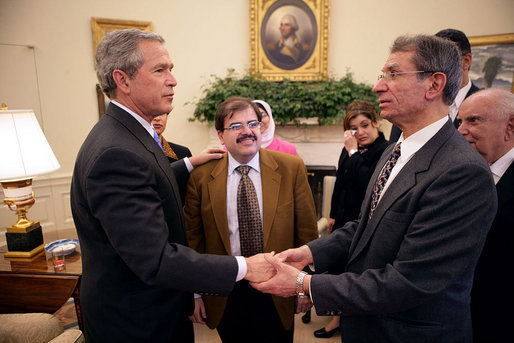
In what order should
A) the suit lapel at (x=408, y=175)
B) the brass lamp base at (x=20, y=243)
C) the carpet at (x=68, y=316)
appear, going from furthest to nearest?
1. the carpet at (x=68, y=316)
2. the brass lamp base at (x=20, y=243)
3. the suit lapel at (x=408, y=175)

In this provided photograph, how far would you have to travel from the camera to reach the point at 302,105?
4.86 meters

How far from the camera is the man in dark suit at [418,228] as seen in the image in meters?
0.96

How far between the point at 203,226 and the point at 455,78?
1.45 m

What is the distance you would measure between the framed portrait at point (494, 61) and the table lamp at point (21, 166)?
5.66 metres

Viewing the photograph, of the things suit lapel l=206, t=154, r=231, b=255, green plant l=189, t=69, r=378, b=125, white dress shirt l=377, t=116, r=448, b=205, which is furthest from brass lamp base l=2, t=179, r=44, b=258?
green plant l=189, t=69, r=378, b=125

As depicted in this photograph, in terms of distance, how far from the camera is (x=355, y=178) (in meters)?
2.55

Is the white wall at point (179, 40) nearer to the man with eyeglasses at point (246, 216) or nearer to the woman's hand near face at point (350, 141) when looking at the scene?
the woman's hand near face at point (350, 141)

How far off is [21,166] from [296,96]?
3.85 metres

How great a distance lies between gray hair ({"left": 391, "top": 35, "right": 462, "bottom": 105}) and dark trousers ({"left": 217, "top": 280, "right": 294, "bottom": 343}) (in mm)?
1391

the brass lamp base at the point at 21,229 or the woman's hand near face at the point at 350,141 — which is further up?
the woman's hand near face at the point at 350,141

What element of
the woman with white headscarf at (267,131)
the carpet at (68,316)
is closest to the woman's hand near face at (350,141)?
the woman with white headscarf at (267,131)

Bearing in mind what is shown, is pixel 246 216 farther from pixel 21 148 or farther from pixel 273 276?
pixel 21 148

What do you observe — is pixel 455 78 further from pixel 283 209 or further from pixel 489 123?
pixel 283 209

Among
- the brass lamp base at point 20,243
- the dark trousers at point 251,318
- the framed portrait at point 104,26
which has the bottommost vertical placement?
the dark trousers at point 251,318
